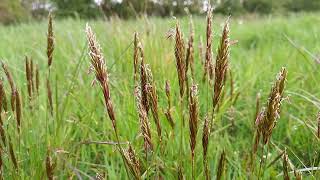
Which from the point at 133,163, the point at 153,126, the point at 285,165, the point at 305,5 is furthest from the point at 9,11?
the point at 305,5

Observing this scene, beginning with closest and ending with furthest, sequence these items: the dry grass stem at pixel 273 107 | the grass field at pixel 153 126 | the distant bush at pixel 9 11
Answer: the dry grass stem at pixel 273 107, the grass field at pixel 153 126, the distant bush at pixel 9 11

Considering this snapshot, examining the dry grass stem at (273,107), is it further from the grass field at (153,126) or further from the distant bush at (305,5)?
the distant bush at (305,5)

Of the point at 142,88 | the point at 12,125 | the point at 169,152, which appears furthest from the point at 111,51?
the point at 142,88

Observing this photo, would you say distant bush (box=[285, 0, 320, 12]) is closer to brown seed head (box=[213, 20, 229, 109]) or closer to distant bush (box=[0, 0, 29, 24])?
distant bush (box=[0, 0, 29, 24])

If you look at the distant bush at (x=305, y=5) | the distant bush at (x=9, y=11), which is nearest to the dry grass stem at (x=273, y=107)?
→ the distant bush at (x=9, y=11)

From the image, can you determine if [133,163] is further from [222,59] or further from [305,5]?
[305,5]

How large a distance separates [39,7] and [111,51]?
1600 cm

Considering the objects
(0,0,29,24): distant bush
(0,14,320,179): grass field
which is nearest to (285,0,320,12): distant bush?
(0,0,29,24): distant bush

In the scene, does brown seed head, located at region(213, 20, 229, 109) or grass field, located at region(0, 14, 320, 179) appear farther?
grass field, located at region(0, 14, 320, 179)

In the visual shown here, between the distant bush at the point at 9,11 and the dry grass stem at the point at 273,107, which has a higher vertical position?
the dry grass stem at the point at 273,107

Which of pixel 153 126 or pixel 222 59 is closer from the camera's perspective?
pixel 222 59

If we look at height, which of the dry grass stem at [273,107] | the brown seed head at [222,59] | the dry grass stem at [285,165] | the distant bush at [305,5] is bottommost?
the distant bush at [305,5]

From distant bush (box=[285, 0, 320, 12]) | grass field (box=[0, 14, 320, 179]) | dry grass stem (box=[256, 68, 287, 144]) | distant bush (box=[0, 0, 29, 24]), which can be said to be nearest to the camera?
dry grass stem (box=[256, 68, 287, 144])

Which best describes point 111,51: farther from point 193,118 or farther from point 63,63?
point 193,118
